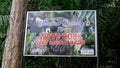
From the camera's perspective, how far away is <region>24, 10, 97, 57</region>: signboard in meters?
4.95

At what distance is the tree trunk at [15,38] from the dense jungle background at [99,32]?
0.93 m

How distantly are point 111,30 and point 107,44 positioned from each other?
40cm

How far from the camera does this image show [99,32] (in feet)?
22.6

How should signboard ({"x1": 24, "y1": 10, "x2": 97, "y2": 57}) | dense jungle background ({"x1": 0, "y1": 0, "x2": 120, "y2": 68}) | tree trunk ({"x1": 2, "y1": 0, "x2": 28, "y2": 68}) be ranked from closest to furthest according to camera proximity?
signboard ({"x1": 24, "y1": 10, "x2": 97, "y2": 57}), tree trunk ({"x1": 2, "y1": 0, "x2": 28, "y2": 68}), dense jungle background ({"x1": 0, "y1": 0, "x2": 120, "y2": 68})

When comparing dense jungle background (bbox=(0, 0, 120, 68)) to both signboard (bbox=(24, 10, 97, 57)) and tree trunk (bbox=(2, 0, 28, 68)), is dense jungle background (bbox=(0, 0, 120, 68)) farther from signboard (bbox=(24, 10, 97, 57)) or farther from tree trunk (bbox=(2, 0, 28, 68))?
signboard (bbox=(24, 10, 97, 57))

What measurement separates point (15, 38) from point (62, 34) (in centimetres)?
109

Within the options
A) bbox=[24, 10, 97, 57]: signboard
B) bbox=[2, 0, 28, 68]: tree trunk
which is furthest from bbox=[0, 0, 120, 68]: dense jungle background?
bbox=[24, 10, 97, 57]: signboard

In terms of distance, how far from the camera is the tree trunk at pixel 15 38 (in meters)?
5.45

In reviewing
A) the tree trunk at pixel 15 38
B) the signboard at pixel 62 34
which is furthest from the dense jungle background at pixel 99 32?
the signboard at pixel 62 34

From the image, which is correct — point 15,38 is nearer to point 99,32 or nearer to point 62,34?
point 62,34

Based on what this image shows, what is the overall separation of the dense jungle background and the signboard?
4.99 feet

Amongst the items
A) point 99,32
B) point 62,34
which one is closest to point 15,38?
point 62,34

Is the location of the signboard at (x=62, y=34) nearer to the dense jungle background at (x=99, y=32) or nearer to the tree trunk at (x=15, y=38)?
the tree trunk at (x=15, y=38)

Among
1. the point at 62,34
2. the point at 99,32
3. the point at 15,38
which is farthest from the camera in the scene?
the point at 99,32
